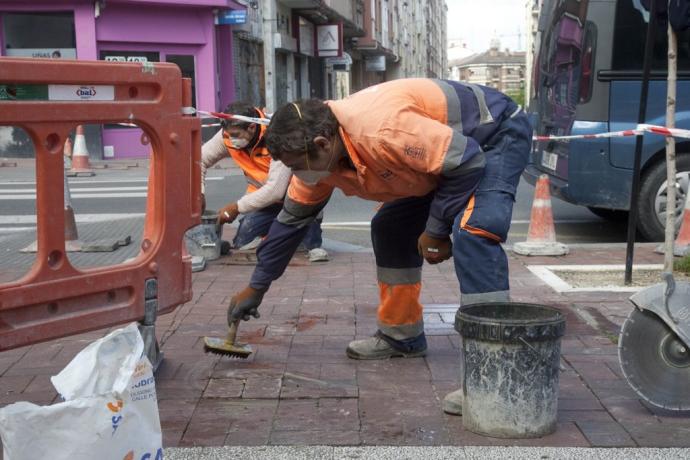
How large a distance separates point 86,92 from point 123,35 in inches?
734

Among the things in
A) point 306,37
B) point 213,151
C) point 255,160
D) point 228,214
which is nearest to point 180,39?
point 306,37

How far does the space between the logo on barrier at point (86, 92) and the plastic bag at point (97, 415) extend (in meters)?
0.99

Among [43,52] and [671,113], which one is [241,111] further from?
[43,52]

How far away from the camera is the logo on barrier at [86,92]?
3.45m

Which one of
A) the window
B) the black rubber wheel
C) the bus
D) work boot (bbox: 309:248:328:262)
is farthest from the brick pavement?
the black rubber wheel

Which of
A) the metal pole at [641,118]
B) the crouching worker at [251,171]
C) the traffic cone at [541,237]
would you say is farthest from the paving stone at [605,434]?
the traffic cone at [541,237]

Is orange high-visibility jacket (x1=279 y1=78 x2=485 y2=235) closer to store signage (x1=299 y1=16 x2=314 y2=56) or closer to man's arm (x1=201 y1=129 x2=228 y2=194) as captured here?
man's arm (x1=201 y1=129 x2=228 y2=194)

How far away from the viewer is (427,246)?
380cm

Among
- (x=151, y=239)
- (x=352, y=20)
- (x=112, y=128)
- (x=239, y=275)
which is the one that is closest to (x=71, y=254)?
(x=239, y=275)

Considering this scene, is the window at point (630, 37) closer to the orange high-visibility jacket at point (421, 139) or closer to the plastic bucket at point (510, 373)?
the orange high-visibility jacket at point (421, 139)

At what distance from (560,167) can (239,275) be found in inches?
130

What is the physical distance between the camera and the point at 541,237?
25.4 feet

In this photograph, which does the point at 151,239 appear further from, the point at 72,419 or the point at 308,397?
the point at 72,419

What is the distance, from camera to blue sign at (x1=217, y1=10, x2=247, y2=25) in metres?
22.6
